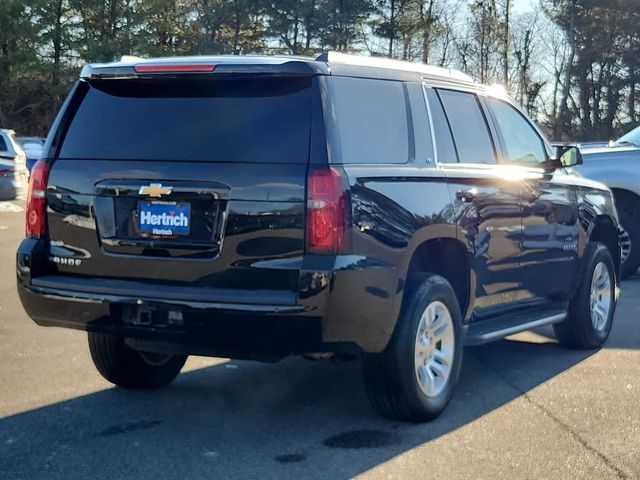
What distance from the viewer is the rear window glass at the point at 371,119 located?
16.1 feet

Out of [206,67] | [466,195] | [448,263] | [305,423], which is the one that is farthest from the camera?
[448,263]

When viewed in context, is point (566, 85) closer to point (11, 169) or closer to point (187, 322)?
point (11, 169)

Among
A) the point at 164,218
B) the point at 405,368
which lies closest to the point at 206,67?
the point at 164,218

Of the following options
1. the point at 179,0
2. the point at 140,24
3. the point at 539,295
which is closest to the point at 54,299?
the point at 539,295

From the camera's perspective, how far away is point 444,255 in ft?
19.1

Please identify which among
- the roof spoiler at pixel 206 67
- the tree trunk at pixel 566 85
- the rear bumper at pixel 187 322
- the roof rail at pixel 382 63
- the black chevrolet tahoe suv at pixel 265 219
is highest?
the tree trunk at pixel 566 85

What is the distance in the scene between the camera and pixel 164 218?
4.88 m

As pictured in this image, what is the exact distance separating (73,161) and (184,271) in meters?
0.92

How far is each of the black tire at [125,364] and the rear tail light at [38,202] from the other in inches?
33.1

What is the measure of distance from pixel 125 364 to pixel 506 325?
7.90ft

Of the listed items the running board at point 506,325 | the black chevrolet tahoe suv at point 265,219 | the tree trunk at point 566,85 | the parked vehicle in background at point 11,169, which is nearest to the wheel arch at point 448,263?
the black chevrolet tahoe suv at point 265,219

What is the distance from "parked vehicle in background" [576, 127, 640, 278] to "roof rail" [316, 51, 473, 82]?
17.1ft

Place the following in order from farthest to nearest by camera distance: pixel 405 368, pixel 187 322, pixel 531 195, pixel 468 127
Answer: pixel 531 195
pixel 468 127
pixel 405 368
pixel 187 322

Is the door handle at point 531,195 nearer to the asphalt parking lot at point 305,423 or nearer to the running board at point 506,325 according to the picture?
the running board at point 506,325
